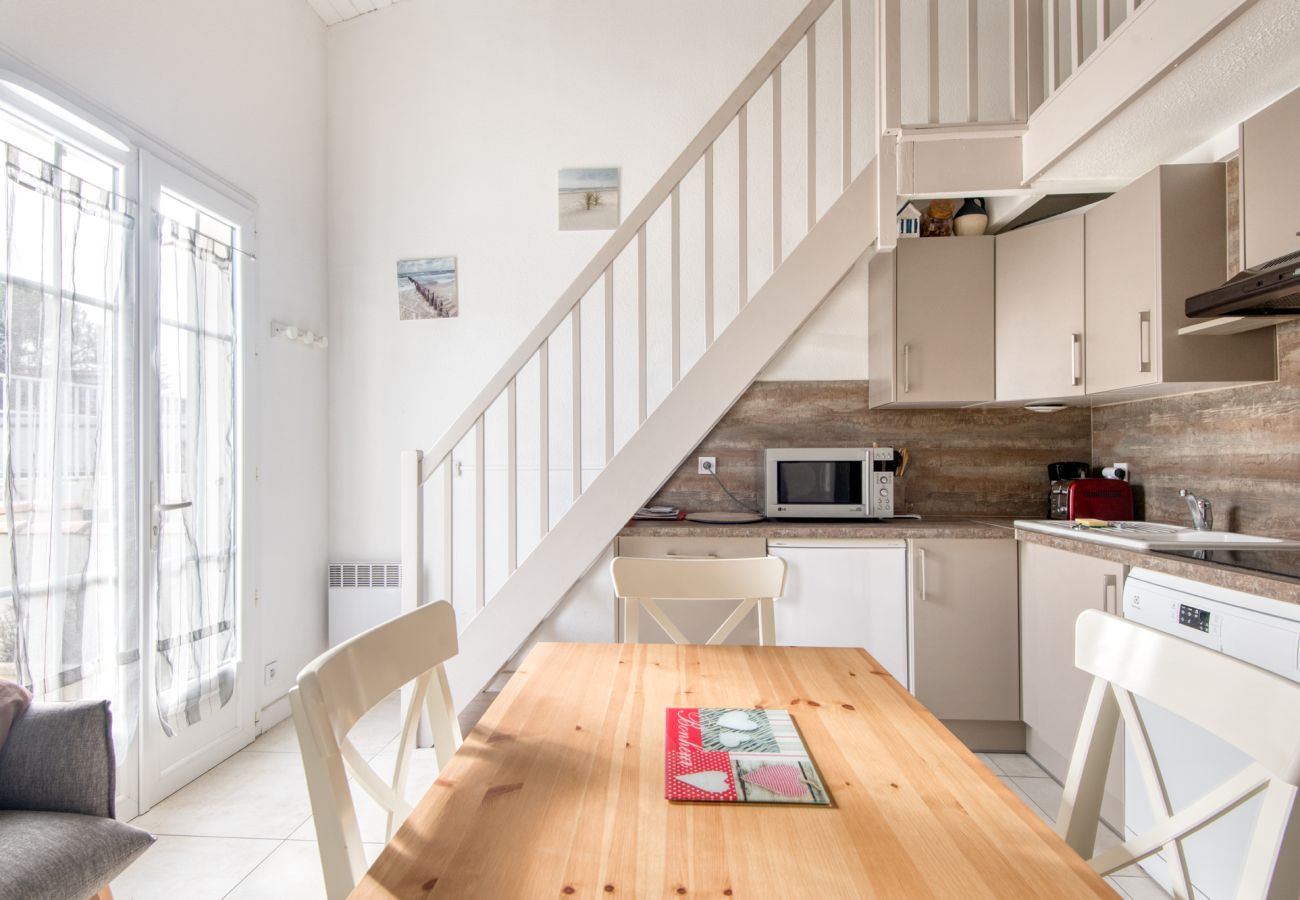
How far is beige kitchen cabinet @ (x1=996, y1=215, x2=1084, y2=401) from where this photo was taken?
2.56 m

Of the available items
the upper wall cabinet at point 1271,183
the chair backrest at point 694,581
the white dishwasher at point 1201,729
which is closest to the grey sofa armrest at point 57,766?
the chair backrest at point 694,581

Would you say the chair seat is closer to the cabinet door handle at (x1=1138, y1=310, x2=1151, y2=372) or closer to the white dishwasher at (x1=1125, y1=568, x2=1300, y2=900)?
the white dishwasher at (x1=1125, y1=568, x2=1300, y2=900)

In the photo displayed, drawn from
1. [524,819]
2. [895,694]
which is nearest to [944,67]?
[895,694]

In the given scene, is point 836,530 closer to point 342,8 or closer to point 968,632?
point 968,632

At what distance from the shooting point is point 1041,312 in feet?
8.86

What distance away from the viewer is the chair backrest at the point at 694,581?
1812 millimetres

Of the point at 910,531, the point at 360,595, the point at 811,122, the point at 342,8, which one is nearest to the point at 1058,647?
the point at 910,531

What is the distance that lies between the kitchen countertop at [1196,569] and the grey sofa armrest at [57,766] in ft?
8.48

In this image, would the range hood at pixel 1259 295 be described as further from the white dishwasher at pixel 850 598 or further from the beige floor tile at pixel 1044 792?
the beige floor tile at pixel 1044 792

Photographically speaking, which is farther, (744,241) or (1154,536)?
(744,241)

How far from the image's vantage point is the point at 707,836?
2.50 feet

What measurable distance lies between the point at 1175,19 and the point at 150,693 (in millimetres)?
3522

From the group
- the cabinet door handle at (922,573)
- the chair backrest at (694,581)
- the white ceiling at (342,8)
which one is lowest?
the cabinet door handle at (922,573)

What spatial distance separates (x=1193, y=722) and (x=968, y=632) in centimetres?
189
